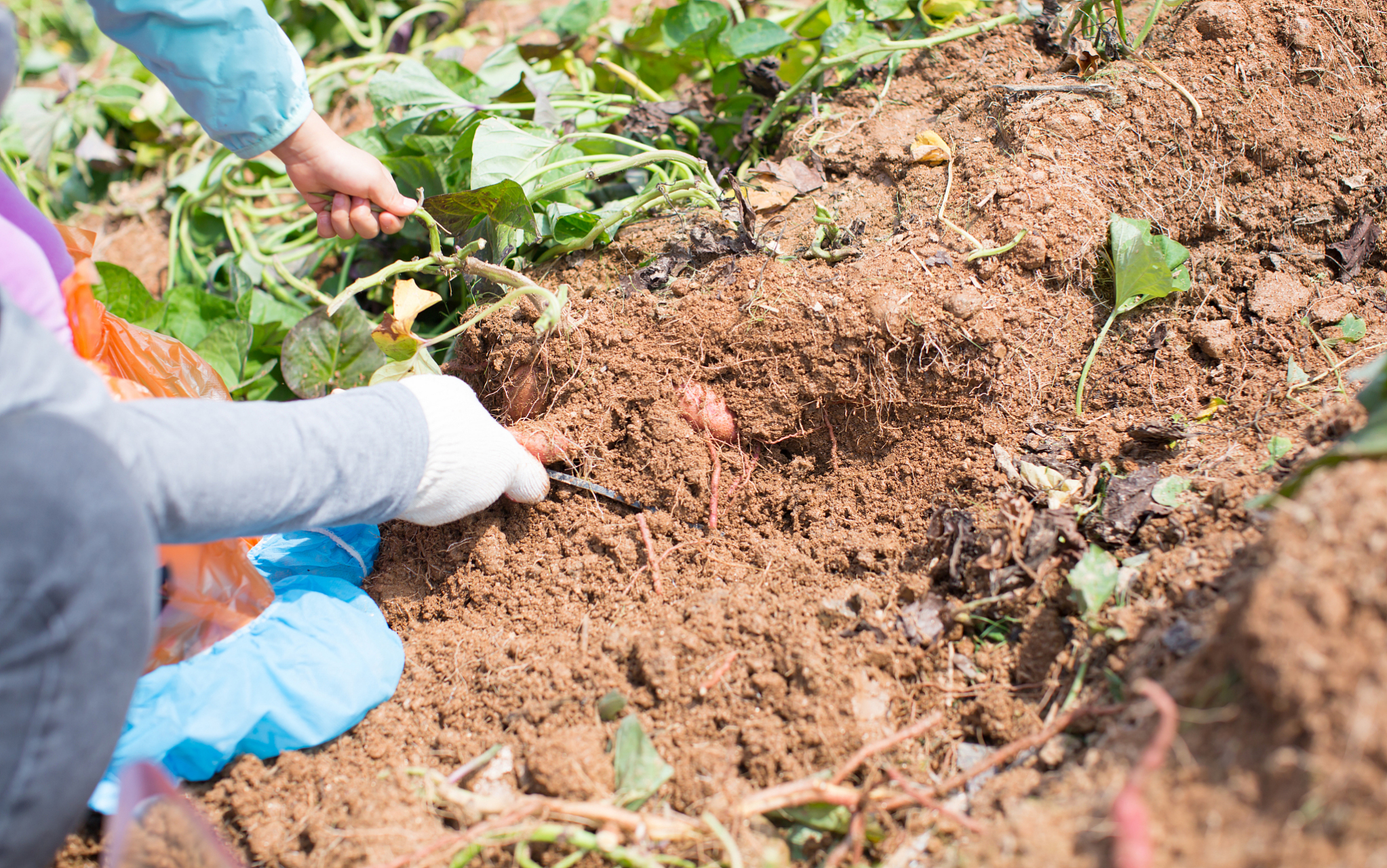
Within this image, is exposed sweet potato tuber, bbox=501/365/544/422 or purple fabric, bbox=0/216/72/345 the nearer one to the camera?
purple fabric, bbox=0/216/72/345

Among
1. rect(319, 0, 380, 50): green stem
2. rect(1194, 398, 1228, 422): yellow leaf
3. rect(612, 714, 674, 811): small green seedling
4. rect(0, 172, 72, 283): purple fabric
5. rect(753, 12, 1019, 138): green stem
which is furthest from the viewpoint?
rect(319, 0, 380, 50): green stem

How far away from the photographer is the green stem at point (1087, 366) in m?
1.36

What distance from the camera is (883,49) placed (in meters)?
1.80

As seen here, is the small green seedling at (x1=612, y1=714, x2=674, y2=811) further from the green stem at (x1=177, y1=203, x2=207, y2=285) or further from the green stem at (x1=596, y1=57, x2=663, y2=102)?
the green stem at (x1=177, y1=203, x2=207, y2=285)

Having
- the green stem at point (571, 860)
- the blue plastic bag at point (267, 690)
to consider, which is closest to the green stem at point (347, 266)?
the blue plastic bag at point (267, 690)

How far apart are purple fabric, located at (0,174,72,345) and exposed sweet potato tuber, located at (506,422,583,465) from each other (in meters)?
0.71

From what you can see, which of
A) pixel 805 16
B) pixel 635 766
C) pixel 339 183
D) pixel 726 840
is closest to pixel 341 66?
pixel 339 183

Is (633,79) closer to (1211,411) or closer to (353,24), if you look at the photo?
(353,24)

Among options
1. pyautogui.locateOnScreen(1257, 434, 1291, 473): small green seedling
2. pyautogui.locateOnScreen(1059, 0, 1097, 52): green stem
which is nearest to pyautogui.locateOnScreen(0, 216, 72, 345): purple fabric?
pyautogui.locateOnScreen(1257, 434, 1291, 473): small green seedling

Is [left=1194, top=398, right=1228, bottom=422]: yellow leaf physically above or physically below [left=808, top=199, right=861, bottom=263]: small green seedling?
below

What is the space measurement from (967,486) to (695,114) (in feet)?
4.17

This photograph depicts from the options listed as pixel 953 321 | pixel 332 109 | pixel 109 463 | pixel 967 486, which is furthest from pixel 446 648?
pixel 332 109

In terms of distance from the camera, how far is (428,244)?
1.95m

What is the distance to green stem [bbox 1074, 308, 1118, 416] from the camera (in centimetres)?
136
